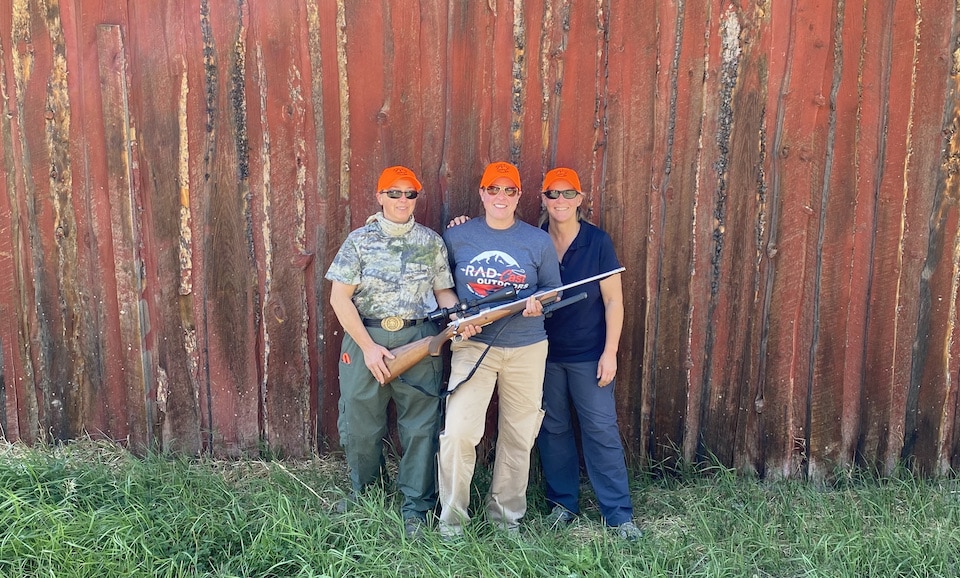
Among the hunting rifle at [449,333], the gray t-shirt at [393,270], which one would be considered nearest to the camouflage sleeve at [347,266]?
the gray t-shirt at [393,270]

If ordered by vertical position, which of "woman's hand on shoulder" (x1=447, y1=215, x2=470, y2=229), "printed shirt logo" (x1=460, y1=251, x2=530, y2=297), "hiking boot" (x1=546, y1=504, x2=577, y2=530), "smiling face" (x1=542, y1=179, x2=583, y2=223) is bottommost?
"hiking boot" (x1=546, y1=504, x2=577, y2=530)

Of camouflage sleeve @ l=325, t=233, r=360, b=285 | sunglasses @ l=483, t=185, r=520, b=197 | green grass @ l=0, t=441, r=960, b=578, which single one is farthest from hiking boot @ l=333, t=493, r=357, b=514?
sunglasses @ l=483, t=185, r=520, b=197

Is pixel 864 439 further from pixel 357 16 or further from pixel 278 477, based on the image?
pixel 357 16

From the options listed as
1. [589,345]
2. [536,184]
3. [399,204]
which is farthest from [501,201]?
[589,345]

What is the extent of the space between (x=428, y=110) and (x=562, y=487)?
6.96 ft

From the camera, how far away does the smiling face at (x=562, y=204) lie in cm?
389

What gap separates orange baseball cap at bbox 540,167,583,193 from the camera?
153 inches

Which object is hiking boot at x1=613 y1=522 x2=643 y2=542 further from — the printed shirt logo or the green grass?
the printed shirt logo

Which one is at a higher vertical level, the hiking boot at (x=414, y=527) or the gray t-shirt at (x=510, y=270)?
the gray t-shirt at (x=510, y=270)

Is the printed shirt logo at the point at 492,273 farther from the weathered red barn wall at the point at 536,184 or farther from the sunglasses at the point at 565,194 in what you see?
the weathered red barn wall at the point at 536,184

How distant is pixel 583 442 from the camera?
13.3 feet

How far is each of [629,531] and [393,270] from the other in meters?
1.70

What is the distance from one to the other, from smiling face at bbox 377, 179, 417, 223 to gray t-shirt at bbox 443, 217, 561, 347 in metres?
0.32

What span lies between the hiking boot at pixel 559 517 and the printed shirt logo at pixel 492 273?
1193mm
